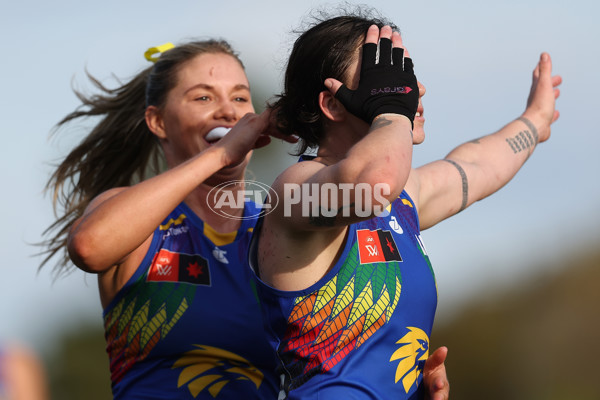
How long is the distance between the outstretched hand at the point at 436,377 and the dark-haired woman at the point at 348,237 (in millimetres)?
32

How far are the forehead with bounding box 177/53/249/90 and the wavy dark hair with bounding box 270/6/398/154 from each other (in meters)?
1.35

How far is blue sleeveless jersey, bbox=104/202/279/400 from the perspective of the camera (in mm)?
4098

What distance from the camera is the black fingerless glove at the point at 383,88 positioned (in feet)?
10.1

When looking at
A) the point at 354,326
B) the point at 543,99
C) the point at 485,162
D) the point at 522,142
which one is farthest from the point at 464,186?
the point at 354,326

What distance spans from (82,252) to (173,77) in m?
1.62

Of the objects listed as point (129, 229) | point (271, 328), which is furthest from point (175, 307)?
point (271, 328)

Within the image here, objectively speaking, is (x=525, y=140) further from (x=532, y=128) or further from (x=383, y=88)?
(x=383, y=88)

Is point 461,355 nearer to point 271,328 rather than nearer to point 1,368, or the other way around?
point 271,328

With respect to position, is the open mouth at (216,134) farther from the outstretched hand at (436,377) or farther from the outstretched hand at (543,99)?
the outstretched hand at (436,377)

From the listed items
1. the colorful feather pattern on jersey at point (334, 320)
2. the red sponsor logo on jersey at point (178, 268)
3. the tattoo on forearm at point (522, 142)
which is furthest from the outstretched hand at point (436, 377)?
the tattoo on forearm at point (522, 142)

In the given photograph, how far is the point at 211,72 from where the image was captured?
4914mm

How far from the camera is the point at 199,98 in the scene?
190 inches

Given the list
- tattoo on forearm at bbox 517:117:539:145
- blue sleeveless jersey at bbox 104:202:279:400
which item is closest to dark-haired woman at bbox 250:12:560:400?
blue sleeveless jersey at bbox 104:202:279:400

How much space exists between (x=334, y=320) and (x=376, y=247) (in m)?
0.35
